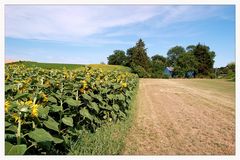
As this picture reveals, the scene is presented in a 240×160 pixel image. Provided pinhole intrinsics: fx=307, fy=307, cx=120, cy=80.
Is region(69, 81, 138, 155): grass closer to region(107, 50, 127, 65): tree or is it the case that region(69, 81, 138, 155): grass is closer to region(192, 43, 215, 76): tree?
region(192, 43, 215, 76): tree

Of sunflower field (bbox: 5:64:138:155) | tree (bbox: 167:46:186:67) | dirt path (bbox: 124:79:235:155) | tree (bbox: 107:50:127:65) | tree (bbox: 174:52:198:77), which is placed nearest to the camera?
sunflower field (bbox: 5:64:138:155)

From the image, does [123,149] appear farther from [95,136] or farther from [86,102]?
[86,102]

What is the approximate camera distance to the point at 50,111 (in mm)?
3584

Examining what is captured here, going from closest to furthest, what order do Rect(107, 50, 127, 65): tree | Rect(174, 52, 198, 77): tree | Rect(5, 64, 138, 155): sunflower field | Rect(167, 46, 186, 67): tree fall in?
1. Rect(5, 64, 138, 155): sunflower field
2. Rect(174, 52, 198, 77): tree
3. Rect(107, 50, 127, 65): tree
4. Rect(167, 46, 186, 67): tree

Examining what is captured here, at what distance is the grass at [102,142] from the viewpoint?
13.1 feet

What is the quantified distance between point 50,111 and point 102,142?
3.79 ft

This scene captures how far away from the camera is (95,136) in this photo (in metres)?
4.65

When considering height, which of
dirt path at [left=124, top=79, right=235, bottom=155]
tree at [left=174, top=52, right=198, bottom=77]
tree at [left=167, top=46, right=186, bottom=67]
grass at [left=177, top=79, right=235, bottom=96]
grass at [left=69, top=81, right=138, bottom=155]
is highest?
tree at [left=167, top=46, right=186, bottom=67]

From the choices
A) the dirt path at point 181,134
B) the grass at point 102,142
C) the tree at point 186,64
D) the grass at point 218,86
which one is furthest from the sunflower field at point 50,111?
the tree at point 186,64

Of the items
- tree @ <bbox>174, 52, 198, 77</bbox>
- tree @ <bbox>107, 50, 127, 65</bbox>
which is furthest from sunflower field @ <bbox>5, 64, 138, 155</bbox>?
tree @ <bbox>107, 50, 127, 65</bbox>

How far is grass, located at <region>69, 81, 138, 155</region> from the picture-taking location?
399 centimetres

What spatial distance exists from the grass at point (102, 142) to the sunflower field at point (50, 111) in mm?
115

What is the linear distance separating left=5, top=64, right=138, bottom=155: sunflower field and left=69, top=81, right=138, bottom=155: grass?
0.11 meters
